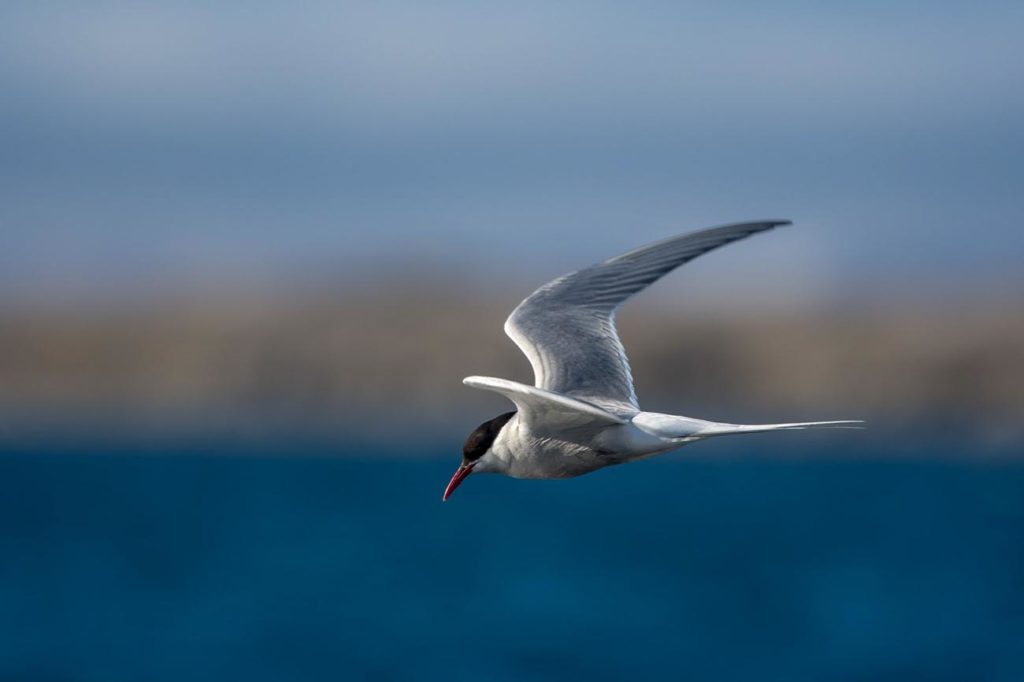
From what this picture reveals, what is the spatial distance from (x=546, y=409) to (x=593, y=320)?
170cm

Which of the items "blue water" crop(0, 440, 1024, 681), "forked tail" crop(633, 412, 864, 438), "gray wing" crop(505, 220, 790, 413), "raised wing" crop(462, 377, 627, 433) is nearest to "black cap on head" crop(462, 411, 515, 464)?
"gray wing" crop(505, 220, 790, 413)

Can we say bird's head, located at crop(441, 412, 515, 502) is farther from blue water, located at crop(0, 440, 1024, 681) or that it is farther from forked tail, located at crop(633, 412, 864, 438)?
blue water, located at crop(0, 440, 1024, 681)

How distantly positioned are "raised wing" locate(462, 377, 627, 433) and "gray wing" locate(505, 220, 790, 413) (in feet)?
1.66

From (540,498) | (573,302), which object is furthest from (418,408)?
(573,302)

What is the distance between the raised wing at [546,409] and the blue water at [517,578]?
60.7 feet

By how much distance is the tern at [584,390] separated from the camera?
34.5 feet

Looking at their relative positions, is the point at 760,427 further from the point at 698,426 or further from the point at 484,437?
the point at 484,437

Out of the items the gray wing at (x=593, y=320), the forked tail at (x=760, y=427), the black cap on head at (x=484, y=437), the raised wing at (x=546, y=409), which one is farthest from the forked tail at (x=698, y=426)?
the black cap on head at (x=484, y=437)

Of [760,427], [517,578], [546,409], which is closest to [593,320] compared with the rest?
[546,409]

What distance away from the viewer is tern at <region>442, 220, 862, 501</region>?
10.5m

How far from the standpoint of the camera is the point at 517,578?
37969mm

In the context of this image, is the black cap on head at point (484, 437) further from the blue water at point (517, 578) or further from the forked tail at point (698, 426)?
the blue water at point (517, 578)

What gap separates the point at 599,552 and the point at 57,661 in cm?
1571

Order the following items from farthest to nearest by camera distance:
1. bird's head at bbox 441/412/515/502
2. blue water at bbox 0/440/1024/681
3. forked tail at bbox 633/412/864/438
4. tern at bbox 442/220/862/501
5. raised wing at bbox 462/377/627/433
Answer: blue water at bbox 0/440/1024/681 → bird's head at bbox 441/412/515/502 → tern at bbox 442/220/862/501 → forked tail at bbox 633/412/864/438 → raised wing at bbox 462/377/627/433
